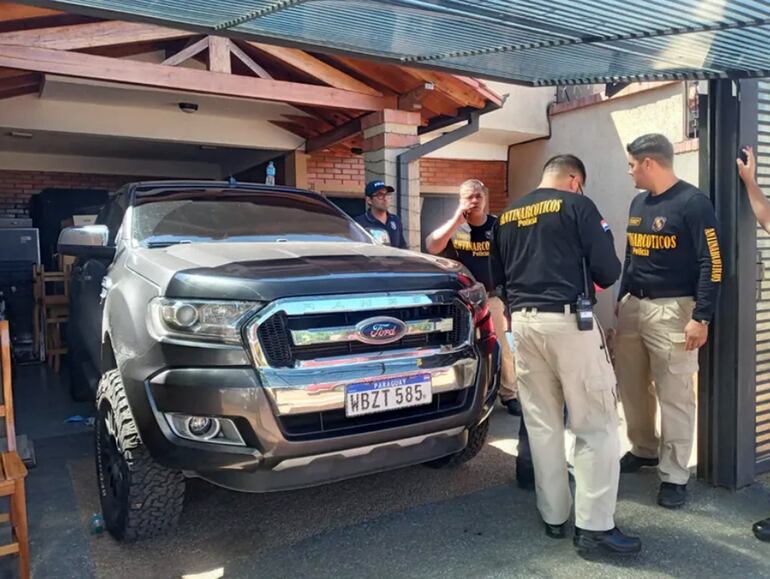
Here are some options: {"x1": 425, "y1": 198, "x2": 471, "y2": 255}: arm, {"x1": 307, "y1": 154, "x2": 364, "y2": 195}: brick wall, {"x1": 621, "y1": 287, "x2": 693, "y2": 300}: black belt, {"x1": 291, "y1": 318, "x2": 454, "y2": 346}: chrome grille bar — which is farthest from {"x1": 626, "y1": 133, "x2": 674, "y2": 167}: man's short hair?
{"x1": 307, "y1": 154, "x2": 364, "y2": 195}: brick wall

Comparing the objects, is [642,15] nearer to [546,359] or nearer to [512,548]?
[546,359]

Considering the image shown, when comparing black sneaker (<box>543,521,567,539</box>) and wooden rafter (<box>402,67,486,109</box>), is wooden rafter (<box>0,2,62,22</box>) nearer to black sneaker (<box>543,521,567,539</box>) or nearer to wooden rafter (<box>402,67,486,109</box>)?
wooden rafter (<box>402,67,486,109</box>)

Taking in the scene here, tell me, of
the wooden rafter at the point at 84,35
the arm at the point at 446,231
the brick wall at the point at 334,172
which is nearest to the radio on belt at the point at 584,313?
the arm at the point at 446,231

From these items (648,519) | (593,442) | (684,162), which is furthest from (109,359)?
(684,162)

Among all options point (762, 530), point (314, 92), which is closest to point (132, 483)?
point (762, 530)

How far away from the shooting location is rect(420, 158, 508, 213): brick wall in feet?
33.9

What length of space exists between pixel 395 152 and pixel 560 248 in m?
4.16

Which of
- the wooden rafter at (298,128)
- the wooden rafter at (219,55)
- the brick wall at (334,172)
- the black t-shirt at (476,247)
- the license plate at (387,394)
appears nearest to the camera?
the license plate at (387,394)

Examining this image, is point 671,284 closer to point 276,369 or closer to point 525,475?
point 525,475

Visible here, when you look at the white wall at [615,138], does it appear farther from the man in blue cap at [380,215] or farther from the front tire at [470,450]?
the front tire at [470,450]

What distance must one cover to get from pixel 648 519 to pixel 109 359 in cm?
293

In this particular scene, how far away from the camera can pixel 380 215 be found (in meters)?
5.70

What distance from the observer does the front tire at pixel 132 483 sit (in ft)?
9.36

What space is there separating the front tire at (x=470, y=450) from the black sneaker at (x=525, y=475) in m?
0.25
